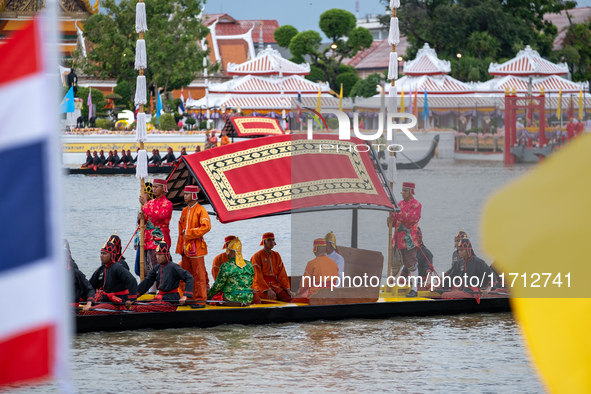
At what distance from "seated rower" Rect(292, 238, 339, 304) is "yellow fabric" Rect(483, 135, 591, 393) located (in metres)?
8.17

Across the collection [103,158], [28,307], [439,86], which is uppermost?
[439,86]

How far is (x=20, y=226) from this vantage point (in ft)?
11.3

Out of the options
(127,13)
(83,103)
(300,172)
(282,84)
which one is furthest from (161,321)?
(282,84)

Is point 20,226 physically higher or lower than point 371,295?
higher

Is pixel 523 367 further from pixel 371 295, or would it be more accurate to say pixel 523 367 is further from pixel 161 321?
pixel 161 321

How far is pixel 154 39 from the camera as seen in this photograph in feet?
163

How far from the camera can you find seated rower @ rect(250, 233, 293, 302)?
11.3 metres

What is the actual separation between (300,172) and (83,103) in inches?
1487

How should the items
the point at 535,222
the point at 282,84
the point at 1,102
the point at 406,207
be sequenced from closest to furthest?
1. the point at 535,222
2. the point at 1,102
3. the point at 406,207
4. the point at 282,84

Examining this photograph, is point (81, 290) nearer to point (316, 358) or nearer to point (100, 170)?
point (316, 358)

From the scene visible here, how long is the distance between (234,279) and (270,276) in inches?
31.2

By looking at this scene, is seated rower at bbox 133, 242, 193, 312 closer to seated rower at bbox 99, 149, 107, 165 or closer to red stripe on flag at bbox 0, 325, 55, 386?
red stripe on flag at bbox 0, 325, 55, 386

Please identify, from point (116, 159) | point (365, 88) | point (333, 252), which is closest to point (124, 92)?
point (116, 159)

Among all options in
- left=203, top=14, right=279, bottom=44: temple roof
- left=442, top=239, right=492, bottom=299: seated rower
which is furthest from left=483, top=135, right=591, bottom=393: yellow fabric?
left=203, top=14, right=279, bottom=44: temple roof
